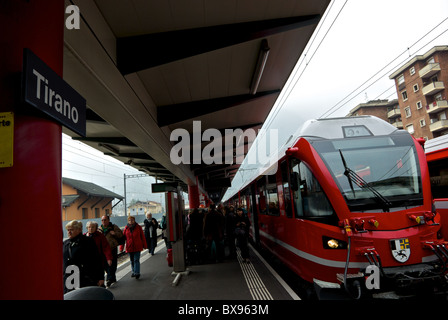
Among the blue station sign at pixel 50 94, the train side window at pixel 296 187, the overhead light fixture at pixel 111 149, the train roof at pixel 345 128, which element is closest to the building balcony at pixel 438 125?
the train roof at pixel 345 128

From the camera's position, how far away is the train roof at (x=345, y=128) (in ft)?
17.5

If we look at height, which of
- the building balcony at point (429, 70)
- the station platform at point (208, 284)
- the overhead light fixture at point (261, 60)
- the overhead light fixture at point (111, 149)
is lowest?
the station platform at point (208, 284)

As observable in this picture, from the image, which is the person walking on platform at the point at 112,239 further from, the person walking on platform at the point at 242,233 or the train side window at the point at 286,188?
the train side window at the point at 286,188

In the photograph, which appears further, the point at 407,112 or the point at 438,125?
the point at 407,112

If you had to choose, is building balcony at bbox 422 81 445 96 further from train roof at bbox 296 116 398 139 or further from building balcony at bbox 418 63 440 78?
train roof at bbox 296 116 398 139

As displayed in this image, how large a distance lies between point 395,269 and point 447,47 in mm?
47026

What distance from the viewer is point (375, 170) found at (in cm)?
480

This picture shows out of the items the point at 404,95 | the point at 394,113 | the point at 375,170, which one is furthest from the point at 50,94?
the point at 394,113

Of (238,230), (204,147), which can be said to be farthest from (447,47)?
(238,230)

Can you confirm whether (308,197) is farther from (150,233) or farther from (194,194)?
(194,194)

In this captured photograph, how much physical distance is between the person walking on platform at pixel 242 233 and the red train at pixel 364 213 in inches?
127

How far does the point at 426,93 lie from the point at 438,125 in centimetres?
469
